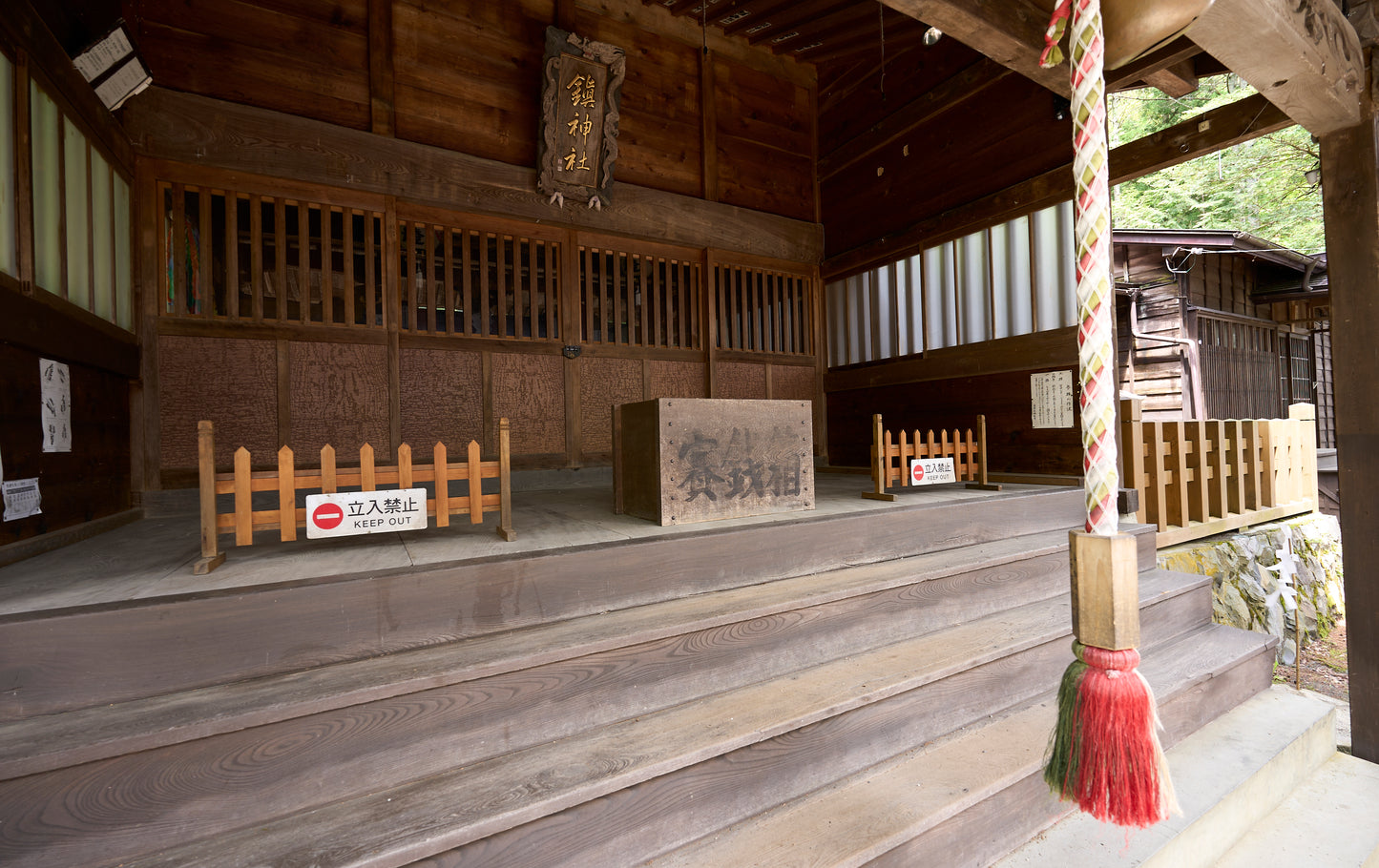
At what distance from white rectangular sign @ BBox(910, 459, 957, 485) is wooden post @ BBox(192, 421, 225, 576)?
12.0 feet

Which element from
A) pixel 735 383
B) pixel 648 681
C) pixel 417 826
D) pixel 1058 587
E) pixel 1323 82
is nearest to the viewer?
pixel 417 826

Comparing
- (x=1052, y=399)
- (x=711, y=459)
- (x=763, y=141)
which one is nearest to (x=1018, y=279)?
(x=1052, y=399)

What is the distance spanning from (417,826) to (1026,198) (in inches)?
217

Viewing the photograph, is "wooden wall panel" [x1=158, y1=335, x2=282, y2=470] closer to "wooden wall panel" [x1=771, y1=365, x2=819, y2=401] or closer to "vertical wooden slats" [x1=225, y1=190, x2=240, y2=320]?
"vertical wooden slats" [x1=225, y1=190, x2=240, y2=320]

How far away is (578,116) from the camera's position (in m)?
4.85

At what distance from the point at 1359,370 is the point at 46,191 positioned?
6279 millimetres

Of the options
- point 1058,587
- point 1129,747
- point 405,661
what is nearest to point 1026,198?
point 1058,587

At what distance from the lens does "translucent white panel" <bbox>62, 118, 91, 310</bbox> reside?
2.75 meters

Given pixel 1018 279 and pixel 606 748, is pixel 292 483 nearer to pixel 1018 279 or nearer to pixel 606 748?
pixel 606 748

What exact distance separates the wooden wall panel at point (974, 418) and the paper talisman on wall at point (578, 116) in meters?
3.42

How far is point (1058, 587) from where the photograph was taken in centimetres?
326

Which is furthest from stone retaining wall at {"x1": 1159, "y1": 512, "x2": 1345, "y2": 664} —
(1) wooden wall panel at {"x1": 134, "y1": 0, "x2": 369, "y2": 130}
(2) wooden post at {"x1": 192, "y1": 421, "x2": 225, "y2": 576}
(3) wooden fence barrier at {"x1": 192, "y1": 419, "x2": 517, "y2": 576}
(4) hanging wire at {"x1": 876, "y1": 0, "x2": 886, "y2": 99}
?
(1) wooden wall panel at {"x1": 134, "y1": 0, "x2": 369, "y2": 130}

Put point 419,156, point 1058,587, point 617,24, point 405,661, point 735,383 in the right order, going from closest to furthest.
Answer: point 405,661
point 1058,587
point 419,156
point 617,24
point 735,383

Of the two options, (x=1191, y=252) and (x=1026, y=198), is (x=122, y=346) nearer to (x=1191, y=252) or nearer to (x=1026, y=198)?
(x=1026, y=198)
